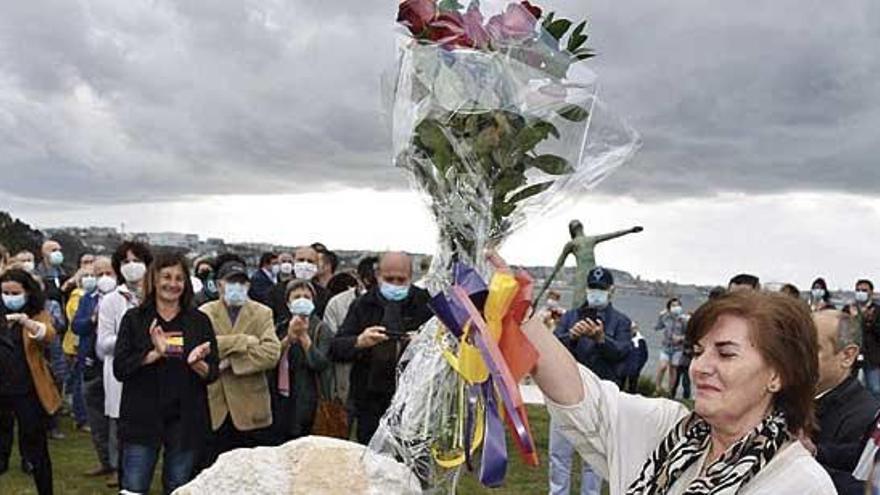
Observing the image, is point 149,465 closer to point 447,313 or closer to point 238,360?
point 238,360

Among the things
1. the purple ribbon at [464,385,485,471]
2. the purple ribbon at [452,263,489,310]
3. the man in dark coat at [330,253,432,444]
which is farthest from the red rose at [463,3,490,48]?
the man in dark coat at [330,253,432,444]

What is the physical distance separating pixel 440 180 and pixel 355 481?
206 cm

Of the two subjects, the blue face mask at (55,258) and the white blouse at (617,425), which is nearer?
the white blouse at (617,425)

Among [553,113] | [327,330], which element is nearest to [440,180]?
[553,113]

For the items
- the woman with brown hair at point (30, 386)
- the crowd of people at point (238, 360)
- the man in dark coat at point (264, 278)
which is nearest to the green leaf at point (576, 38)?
the crowd of people at point (238, 360)

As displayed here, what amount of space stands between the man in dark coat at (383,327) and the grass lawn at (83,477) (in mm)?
1706

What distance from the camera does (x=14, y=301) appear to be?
6.86 meters

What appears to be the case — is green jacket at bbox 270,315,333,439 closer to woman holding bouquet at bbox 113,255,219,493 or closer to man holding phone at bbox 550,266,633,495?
woman holding bouquet at bbox 113,255,219,493

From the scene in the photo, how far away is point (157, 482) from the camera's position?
7688 millimetres

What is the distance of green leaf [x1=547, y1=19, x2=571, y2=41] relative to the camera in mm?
2475

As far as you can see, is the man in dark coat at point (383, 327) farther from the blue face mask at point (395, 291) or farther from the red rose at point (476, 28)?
the red rose at point (476, 28)

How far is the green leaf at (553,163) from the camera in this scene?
243 centimetres

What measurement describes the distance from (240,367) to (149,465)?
1.09m

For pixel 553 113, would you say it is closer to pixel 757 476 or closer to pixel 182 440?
pixel 757 476
